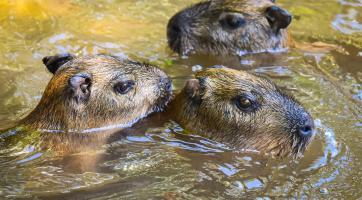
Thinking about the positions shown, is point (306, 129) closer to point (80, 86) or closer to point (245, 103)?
point (245, 103)

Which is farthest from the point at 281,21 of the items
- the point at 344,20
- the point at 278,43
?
the point at 344,20

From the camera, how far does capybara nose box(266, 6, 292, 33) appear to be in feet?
26.5

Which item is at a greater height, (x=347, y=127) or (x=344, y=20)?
(x=344, y=20)

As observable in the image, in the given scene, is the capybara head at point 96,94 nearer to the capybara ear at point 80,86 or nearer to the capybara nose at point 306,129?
the capybara ear at point 80,86

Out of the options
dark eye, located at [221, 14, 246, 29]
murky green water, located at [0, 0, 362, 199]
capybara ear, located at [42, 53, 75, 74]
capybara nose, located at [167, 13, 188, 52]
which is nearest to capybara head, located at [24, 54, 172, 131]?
capybara ear, located at [42, 53, 75, 74]

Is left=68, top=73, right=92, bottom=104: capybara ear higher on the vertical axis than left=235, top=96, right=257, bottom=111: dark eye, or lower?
higher

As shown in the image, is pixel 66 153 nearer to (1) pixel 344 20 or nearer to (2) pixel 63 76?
(2) pixel 63 76

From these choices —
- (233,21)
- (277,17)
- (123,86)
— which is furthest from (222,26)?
(123,86)

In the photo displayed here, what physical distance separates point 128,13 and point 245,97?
14.4ft

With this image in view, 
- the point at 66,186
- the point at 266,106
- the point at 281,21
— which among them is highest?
the point at 281,21

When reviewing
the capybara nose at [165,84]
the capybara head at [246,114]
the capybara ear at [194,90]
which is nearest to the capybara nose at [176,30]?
the capybara nose at [165,84]

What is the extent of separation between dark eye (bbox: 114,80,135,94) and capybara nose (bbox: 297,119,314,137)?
1.65 metres

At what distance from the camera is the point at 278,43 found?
28.1 feet

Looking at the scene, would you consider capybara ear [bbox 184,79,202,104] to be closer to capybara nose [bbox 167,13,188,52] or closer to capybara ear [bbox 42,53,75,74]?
capybara ear [bbox 42,53,75,74]
